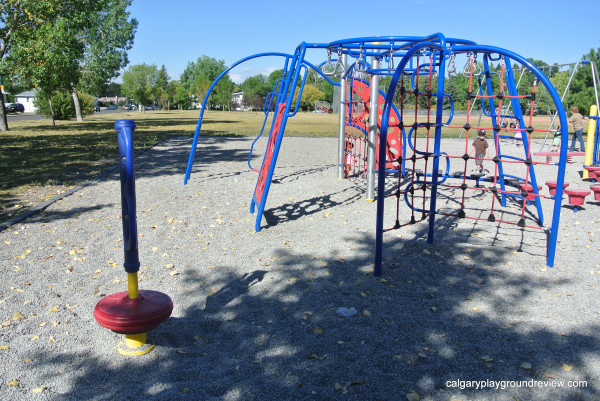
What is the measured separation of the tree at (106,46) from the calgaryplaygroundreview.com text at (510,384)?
45590 millimetres

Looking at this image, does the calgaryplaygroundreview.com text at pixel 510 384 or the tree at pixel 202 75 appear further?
the tree at pixel 202 75

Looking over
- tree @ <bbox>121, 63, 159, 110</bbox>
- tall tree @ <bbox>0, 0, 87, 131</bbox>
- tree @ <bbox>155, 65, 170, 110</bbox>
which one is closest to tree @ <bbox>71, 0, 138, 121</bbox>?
tall tree @ <bbox>0, 0, 87, 131</bbox>

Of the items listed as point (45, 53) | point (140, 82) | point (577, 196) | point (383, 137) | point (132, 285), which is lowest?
point (577, 196)

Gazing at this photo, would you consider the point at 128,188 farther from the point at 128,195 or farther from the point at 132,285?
the point at 132,285

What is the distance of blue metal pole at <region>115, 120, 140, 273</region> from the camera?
9.62 feet

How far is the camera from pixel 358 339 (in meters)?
3.50

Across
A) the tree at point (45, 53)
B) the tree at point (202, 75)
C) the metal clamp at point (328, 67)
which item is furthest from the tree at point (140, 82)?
the metal clamp at point (328, 67)

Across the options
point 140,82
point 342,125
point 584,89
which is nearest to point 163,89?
point 140,82

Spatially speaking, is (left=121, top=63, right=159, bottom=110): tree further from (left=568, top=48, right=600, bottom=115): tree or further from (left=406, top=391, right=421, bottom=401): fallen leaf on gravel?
(left=406, top=391, right=421, bottom=401): fallen leaf on gravel

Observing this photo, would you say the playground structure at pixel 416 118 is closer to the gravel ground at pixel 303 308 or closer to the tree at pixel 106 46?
the gravel ground at pixel 303 308

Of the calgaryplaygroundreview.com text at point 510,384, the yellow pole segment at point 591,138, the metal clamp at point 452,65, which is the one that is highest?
the metal clamp at point 452,65

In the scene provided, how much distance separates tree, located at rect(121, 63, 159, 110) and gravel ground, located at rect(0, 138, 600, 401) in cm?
8235

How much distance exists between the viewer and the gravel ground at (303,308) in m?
2.96

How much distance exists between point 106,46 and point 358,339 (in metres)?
48.2
